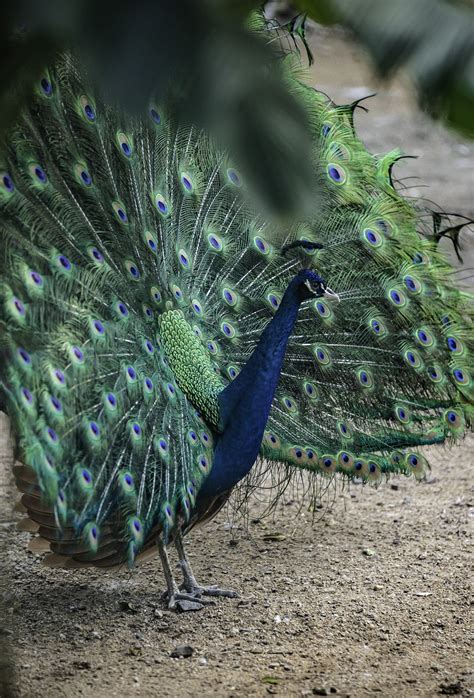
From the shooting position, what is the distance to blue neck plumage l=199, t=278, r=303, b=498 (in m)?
3.66

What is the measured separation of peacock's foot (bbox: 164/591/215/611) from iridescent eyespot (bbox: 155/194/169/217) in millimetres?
1512

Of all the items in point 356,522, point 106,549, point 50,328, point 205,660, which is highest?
point 50,328

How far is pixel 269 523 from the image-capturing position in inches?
186

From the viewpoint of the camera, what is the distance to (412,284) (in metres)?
4.20

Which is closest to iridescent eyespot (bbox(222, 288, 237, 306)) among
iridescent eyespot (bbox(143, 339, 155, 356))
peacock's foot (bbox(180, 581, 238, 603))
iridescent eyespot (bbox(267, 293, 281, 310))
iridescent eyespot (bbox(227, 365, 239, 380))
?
iridescent eyespot (bbox(267, 293, 281, 310))

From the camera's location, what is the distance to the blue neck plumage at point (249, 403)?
3660 millimetres

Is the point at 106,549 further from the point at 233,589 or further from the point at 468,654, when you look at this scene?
the point at 468,654

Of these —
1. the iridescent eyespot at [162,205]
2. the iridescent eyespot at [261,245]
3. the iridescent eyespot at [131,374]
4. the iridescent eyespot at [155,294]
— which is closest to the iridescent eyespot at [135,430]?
the iridescent eyespot at [131,374]

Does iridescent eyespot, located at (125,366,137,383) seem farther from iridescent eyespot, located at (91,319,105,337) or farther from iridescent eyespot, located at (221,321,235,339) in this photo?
iridescent eyespot, located at (221,321,235,339)

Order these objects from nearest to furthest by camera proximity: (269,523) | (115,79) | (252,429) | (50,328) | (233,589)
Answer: (115,79), (50,328), (252,429), (233,589), (269,523)

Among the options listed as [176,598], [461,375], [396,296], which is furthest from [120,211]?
[461,375]

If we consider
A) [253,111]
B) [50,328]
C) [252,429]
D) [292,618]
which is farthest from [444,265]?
[253,111]

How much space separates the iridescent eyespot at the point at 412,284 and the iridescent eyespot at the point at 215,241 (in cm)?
80

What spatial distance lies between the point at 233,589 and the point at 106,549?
808 millimetres
